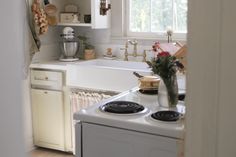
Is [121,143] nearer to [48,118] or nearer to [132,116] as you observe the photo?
[132,116]

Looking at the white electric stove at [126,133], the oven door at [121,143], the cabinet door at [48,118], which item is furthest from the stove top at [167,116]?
the cabinet door at [48,118]

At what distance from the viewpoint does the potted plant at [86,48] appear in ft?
12.9

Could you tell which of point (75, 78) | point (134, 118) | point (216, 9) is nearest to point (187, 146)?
point (216, 9)

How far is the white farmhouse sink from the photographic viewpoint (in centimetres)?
319

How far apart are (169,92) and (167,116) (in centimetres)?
21

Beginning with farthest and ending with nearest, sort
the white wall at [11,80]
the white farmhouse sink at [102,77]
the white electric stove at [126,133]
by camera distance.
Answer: the white farmhouse sink at [102,77]
the white electric stove at [126,133]
the white wall at [11,80]

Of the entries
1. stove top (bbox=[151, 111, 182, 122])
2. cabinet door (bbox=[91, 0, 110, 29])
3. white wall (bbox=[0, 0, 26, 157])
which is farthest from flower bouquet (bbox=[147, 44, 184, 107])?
cabinet door (bbox=[91, 0, 110, 29])

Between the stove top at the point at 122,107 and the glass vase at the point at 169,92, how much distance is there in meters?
0.14

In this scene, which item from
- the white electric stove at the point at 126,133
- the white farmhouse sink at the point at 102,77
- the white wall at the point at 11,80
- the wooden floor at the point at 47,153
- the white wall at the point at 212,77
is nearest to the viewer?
the white wall at the point at 11,80

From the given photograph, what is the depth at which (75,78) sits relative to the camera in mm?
3402

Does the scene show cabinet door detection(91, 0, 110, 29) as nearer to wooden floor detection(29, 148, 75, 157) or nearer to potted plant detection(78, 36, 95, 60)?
potted plant detection(78, 36, 95, 60)

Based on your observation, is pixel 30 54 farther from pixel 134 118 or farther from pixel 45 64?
pixel 134 118

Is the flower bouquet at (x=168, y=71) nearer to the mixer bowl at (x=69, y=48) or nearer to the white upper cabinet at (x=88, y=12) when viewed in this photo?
the white upper cabinet at (x=88, y=12)

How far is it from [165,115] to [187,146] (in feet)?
3.63
